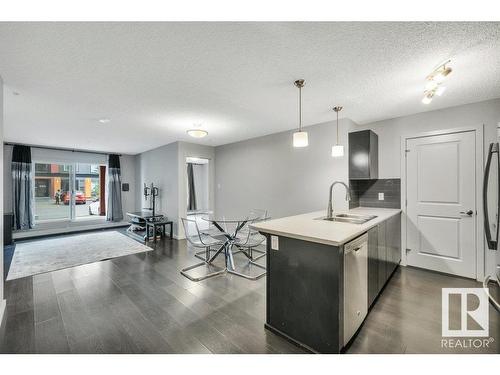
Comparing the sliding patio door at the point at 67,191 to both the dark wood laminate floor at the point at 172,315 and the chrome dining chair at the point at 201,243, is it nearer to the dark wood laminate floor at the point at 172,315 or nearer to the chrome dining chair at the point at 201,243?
the dark wood laminate floor at the point at 172,315

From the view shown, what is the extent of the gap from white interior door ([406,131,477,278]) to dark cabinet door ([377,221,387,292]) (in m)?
1.17

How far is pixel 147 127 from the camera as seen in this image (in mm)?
4016

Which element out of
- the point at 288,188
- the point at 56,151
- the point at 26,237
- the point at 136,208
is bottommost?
the point at 26,237

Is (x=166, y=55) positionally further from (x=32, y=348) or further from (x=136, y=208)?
(x=136, y=208)

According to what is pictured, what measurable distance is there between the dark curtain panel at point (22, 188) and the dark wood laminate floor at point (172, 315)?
3.68 meters

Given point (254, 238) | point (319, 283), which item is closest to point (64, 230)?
point (254, 238)

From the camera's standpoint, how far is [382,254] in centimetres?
243

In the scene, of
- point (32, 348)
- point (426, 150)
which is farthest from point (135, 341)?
point (426, 150)

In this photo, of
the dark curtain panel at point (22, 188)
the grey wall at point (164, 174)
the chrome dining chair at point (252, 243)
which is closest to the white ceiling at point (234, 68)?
the chrome dining chair at point (252, 243)

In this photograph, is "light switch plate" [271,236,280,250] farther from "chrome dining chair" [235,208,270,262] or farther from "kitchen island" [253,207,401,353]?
"chrome dining chair" [235,208,270,262]

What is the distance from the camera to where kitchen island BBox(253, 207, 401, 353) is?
1.53m

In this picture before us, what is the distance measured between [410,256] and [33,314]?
474 cm

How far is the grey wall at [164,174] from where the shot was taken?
533 cm

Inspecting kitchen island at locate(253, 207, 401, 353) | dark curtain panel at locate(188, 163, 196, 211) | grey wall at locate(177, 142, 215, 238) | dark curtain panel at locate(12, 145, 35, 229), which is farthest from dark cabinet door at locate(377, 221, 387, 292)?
dark curtain panel at locate(188, 163, 196, 211)
